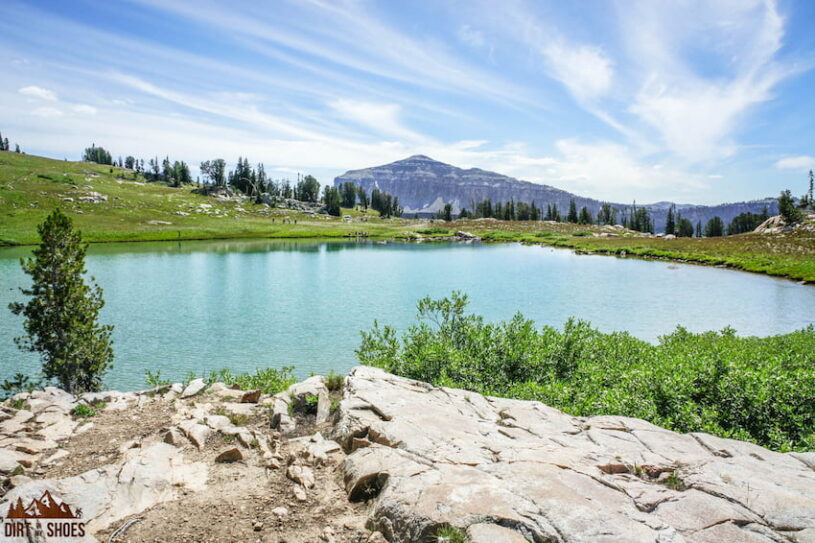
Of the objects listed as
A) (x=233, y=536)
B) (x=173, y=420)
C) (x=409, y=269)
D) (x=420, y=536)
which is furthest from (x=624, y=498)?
(x=409, y=269)

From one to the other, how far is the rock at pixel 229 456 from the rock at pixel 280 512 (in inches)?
93.5

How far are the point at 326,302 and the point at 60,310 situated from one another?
23417 millimetres

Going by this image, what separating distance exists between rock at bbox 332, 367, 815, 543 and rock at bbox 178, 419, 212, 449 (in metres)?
3.03

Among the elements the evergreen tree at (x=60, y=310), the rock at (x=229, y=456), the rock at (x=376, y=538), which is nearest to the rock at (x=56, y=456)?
the rock at (x=229, y=456)

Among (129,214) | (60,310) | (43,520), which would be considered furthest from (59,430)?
(129,214)

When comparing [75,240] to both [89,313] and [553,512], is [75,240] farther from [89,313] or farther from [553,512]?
[553,512]

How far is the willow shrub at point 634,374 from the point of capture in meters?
12.6

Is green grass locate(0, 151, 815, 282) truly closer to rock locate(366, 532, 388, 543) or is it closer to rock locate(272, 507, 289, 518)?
rock locate(366, 532, 388, 543)

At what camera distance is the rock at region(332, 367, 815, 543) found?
6492 mm

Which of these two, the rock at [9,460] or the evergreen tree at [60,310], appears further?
the evergreen tree at [60,310]

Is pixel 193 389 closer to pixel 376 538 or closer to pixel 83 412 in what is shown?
pixel 83 412

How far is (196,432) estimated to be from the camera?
432 inches

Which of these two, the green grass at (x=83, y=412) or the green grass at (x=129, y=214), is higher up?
the green grass at (x=129, y=214)

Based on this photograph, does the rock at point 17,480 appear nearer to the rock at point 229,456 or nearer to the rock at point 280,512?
the rock at point 229,456
